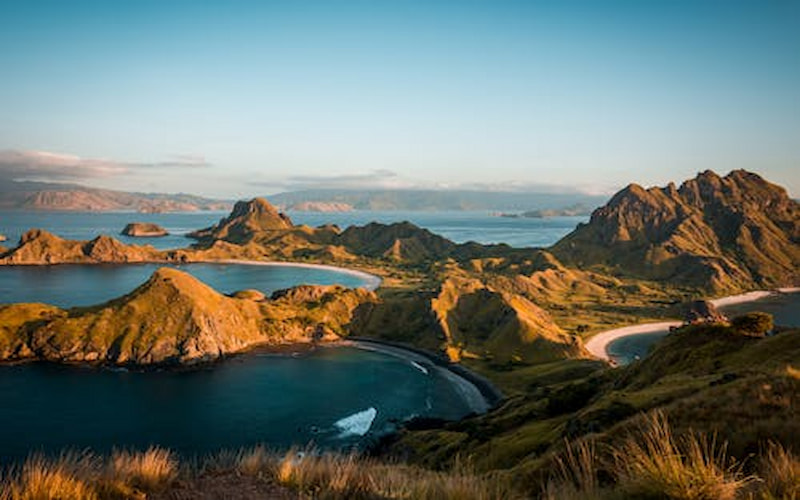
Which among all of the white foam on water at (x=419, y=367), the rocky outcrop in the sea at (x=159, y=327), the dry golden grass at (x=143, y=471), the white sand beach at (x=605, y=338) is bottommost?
the white foam on water at (x=419, y=367)

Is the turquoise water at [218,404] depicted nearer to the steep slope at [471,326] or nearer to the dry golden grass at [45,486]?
the steep slope at [471,326]

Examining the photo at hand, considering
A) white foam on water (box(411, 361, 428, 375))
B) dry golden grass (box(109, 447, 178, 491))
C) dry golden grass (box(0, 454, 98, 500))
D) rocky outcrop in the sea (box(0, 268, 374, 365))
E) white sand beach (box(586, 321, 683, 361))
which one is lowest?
white foam on water (box(411, 361, 428, 375))

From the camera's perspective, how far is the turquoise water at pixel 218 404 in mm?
91312

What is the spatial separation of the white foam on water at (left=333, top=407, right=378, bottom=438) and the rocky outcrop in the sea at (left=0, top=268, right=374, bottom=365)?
5539 cm

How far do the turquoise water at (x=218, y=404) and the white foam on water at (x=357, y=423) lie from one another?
0.21 meters

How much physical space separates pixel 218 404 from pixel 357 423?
31129 millimetres

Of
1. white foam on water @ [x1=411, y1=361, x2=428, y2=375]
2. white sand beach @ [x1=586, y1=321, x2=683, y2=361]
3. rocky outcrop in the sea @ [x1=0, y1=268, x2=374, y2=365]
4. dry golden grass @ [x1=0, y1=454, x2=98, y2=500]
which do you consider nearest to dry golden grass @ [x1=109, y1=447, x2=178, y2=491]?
dry golden grass @ [x1=0, y1=454, x2=98, y2=500]

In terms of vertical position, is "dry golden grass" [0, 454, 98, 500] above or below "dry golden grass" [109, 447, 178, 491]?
above

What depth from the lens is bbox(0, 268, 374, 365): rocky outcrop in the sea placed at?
13612 cm

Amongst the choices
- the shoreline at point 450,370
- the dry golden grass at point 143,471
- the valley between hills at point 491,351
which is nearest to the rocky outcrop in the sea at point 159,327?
the valley between hills at point 491,351

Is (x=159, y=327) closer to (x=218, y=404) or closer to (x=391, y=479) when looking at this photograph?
(x=218, y=404)

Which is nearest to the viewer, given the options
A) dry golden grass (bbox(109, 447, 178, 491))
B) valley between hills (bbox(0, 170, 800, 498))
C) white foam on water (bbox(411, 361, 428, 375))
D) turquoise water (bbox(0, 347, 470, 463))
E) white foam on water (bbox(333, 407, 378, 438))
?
dry golden grass (bbox(109, 447, 178, 491))

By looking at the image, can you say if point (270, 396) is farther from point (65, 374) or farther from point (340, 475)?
point (340, 475)

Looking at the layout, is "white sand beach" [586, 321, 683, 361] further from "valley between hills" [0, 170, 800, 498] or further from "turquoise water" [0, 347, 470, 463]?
"turquoise water" [0, 347, 470, 463]
